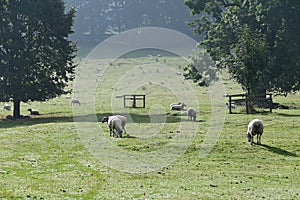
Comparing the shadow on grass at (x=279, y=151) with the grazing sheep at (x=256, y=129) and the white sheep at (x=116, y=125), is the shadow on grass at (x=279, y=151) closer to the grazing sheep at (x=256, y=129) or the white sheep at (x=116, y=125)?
the grazing sheep at (x=256, y=129)

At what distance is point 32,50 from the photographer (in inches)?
2338

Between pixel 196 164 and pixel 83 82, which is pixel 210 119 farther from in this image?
pixel 83 82

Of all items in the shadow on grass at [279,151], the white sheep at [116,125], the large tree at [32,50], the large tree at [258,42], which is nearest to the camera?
the shadow on grass at [279,151]

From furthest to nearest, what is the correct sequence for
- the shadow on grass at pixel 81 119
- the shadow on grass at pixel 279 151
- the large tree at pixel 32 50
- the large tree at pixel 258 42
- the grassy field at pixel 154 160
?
the large tree at pixel 32 50 < the large tree at pixel 258 42 < the shadow on grass at pixel 81 119 < the shadow on grass at pixel 279 151 < the grassy field at pixel 154 160

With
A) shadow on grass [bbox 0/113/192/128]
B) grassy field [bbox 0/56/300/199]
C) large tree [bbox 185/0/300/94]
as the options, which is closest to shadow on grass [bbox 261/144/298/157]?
grassy field [bbox 0/56/300/199]

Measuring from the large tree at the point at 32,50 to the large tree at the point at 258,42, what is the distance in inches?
713

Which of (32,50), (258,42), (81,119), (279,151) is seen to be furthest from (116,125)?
(32,50)

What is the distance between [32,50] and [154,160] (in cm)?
3426

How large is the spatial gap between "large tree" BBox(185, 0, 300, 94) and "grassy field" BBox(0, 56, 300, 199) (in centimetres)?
523

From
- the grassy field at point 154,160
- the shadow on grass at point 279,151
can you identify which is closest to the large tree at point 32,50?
the grassy field at point 154,160

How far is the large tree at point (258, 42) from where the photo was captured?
53812 mm

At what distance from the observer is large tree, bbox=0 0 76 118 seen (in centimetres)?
5759

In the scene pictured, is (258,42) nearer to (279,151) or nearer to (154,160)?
(279,151)

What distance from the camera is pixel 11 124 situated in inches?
2014
